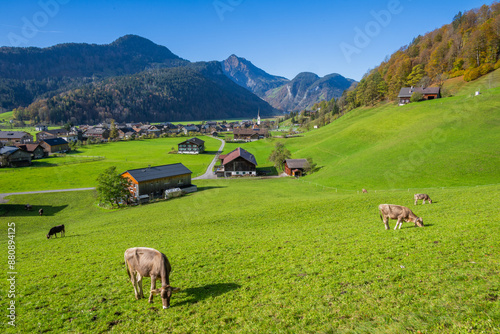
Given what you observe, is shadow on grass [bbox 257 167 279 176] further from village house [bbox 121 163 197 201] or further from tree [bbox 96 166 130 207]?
tree [bbox 96 166 130 207]

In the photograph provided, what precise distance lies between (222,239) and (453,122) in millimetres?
75043

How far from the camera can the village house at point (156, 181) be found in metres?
53.6

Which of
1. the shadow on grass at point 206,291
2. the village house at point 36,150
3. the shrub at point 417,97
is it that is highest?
the shrub at point 417,97

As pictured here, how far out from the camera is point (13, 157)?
92750mm

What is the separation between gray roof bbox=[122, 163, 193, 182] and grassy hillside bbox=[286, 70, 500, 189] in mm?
34090

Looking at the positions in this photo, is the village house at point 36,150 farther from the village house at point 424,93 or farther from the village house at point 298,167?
the village house at point 424,93

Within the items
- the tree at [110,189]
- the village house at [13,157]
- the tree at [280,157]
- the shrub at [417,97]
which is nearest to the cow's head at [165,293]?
the tree at [110,189]

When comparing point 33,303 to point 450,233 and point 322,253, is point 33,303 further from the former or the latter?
point 450,233

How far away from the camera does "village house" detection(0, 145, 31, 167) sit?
90963mm

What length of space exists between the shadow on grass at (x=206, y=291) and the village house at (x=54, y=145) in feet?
494

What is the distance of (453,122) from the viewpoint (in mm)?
64688

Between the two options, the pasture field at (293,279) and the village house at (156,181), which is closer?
the pasture field at (293,279)

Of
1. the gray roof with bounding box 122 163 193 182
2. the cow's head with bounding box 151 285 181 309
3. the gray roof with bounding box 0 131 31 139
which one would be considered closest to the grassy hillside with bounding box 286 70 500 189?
the gray roof with bounding box 122 163 193 182

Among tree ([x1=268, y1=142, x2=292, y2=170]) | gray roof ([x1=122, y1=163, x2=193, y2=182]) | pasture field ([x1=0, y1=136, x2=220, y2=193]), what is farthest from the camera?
tree ([x1=268, y1=142, x2=292, y2=170])
